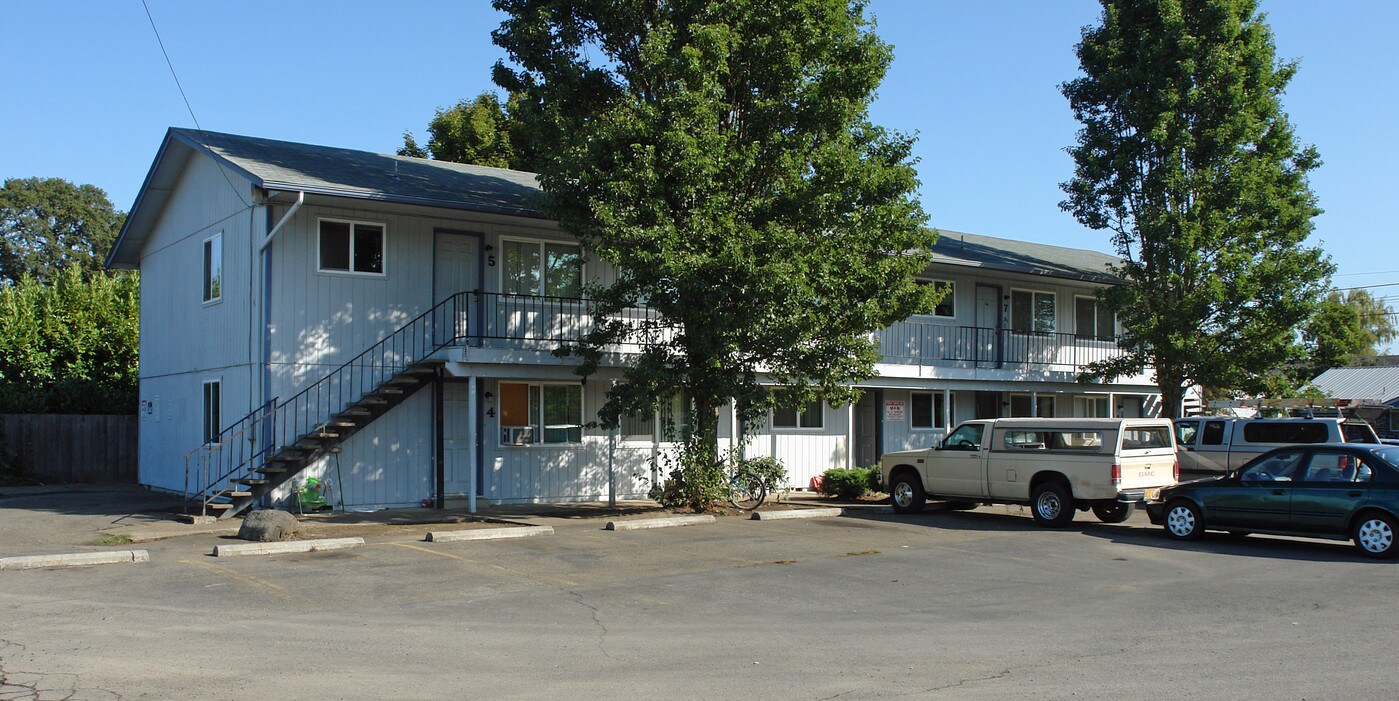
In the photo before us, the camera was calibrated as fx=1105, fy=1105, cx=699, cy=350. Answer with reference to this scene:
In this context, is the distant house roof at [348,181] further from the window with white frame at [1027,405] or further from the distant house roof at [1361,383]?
the distant house roof at [1361,383]

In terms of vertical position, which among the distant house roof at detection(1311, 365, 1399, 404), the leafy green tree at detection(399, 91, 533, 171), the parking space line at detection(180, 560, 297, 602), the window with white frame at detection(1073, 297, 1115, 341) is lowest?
the parking space line at detection(180, 560, 297, 602)

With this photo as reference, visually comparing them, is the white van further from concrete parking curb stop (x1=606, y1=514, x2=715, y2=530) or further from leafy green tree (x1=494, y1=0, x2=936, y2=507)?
concrete parking curb stop (x1=606, y1=514, x2=715, y2=530)

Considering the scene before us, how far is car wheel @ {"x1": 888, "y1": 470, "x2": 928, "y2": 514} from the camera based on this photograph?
1955 cm

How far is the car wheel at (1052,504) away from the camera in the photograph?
1734cm

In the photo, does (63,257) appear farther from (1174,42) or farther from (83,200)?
(1174,42)

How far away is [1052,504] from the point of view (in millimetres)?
17531

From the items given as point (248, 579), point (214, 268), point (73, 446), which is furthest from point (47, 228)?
point (248, 579)

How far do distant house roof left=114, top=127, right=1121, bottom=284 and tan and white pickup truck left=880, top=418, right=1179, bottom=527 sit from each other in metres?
6.84

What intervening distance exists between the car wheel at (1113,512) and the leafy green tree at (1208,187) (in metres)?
6.97

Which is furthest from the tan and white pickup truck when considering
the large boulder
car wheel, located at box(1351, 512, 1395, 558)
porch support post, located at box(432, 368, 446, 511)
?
the large boulder

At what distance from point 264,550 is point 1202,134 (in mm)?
20506

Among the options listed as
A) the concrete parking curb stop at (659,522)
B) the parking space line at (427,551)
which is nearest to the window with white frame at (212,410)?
the parking space line at (427,551)

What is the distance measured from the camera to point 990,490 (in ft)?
60.4

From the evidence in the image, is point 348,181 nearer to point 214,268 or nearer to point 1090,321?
point 214,268
